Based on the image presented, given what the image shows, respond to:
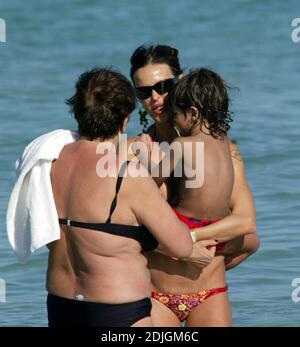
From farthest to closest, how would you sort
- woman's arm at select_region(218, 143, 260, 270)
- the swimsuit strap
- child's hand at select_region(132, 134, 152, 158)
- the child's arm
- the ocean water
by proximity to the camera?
1. the ocean water
2. woman's arm at select_region(218, 143, 260, 270)
3. the child's arm
4. child's hand at select_region(132, 134, 152, 158)
5. the swimsuit strap

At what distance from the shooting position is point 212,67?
15430mm

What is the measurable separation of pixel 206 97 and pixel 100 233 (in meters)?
0.77

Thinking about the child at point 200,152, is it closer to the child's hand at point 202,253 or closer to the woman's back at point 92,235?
the child's hand at point 202,253

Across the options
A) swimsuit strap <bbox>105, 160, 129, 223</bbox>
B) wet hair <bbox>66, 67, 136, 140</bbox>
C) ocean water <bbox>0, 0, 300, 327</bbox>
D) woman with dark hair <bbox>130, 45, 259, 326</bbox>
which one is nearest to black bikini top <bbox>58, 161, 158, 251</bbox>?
swimsuit strap <bbox>105, 160, 129, 223</bbox>

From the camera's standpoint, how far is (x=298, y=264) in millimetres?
7285

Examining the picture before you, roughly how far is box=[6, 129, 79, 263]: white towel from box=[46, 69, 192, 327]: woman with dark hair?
0.15 feet

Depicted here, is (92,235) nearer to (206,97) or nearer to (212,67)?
(206,97)

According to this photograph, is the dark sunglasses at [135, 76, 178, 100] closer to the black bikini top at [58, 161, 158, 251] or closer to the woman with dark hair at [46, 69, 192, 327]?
the woman with dark hair at [46, 69, 192, 327]

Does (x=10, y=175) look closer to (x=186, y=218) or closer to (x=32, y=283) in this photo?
(x=32, y=283)

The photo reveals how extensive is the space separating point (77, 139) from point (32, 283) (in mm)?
3099

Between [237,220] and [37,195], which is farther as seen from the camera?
[237,220]

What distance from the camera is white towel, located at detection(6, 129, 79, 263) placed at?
3.98 metres

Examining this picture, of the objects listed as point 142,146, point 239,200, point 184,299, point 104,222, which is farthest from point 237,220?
point 104,222
